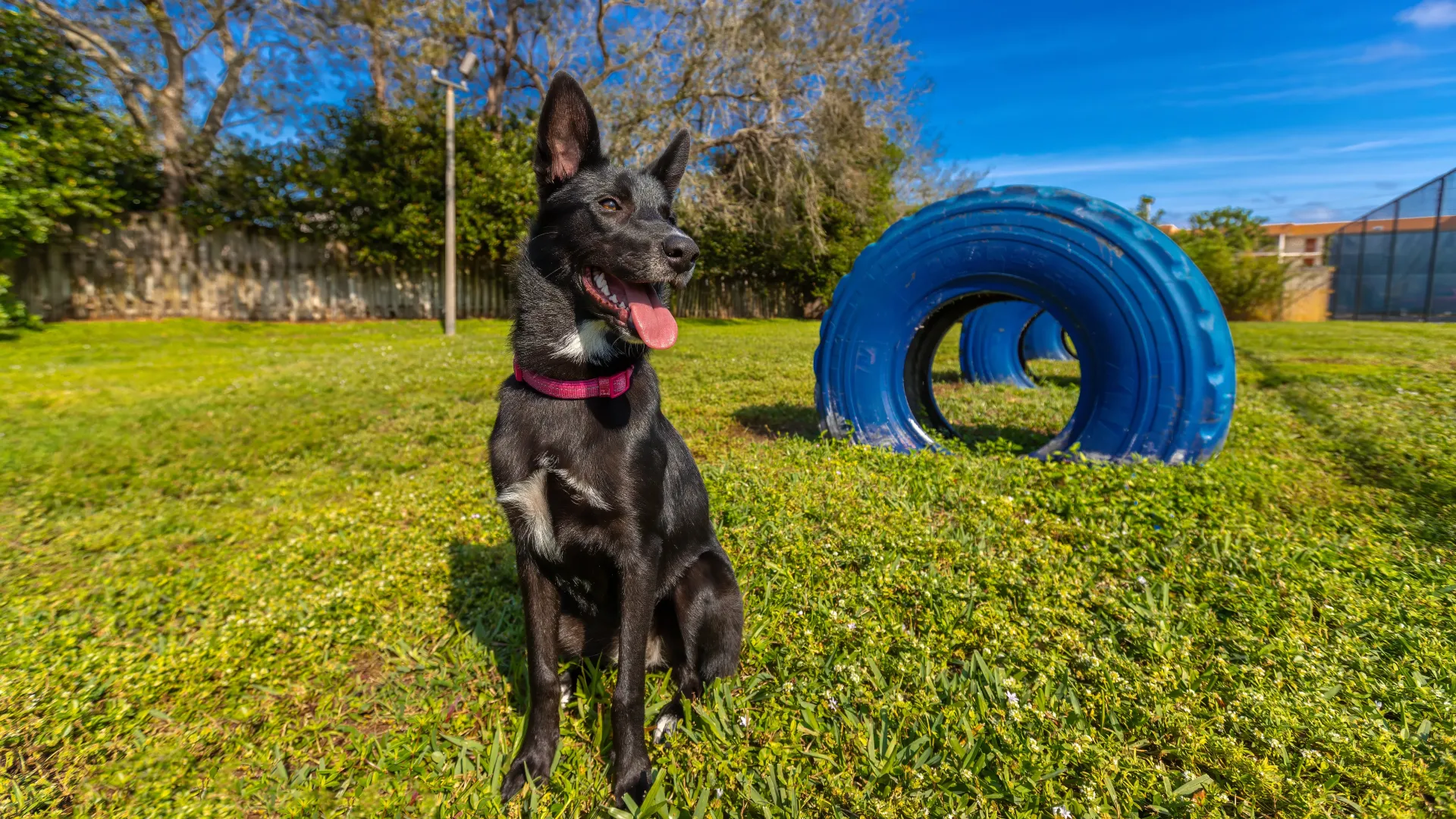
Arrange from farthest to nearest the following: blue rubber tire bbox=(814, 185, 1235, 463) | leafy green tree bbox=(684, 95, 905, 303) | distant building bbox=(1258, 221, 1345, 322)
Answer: distant building bbox=(1258, 221, 1345, 322), leafy green tree bbox=(684, 95, 905, 303), blue rubber tire bbox=(814, 185, 1235, 463)

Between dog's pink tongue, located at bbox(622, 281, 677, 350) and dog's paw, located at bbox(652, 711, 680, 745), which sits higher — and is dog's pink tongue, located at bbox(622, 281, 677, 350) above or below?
above

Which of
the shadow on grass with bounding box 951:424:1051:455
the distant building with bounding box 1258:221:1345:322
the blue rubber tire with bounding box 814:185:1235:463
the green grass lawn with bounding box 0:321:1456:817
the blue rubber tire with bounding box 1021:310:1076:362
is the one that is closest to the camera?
the green grass lawn with bounding box 0:321:1456:817

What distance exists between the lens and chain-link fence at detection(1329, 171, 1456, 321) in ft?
54.0

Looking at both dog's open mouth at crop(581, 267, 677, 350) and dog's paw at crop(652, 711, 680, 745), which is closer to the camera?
dog's open mouth at crop(581, 267, 677, 350)

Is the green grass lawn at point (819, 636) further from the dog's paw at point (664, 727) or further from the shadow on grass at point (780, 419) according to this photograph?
the shadow on grass at point (780, 419)

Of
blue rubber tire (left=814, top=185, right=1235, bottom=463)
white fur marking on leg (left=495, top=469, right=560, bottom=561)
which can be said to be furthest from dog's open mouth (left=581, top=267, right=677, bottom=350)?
blue rubber tire (left=814, top=185, right=1235, bottom=463)

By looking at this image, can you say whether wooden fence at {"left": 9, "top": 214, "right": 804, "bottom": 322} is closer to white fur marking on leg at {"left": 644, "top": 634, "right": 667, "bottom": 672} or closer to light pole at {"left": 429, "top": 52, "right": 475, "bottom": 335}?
light pole at {"left": 429, "top": 52, "right": 475, "bottom": 335}

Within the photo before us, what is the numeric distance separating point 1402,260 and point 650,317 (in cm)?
2571

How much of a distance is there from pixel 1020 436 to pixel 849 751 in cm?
443

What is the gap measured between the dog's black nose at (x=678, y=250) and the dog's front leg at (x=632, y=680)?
0.99 m

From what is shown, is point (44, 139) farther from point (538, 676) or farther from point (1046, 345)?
point (1046, 345)

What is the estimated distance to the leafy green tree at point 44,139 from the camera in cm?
1101

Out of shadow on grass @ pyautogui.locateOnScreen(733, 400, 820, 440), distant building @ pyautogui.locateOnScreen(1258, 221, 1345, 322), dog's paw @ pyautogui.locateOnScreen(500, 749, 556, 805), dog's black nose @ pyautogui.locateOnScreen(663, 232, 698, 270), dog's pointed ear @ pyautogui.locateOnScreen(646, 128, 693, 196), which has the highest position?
distant building @ pyautogui.locateOnScreen(1258, 221, 1345, 322)

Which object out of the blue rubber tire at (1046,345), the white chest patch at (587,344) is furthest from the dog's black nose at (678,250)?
the blue rubber tire at (1046,345)
